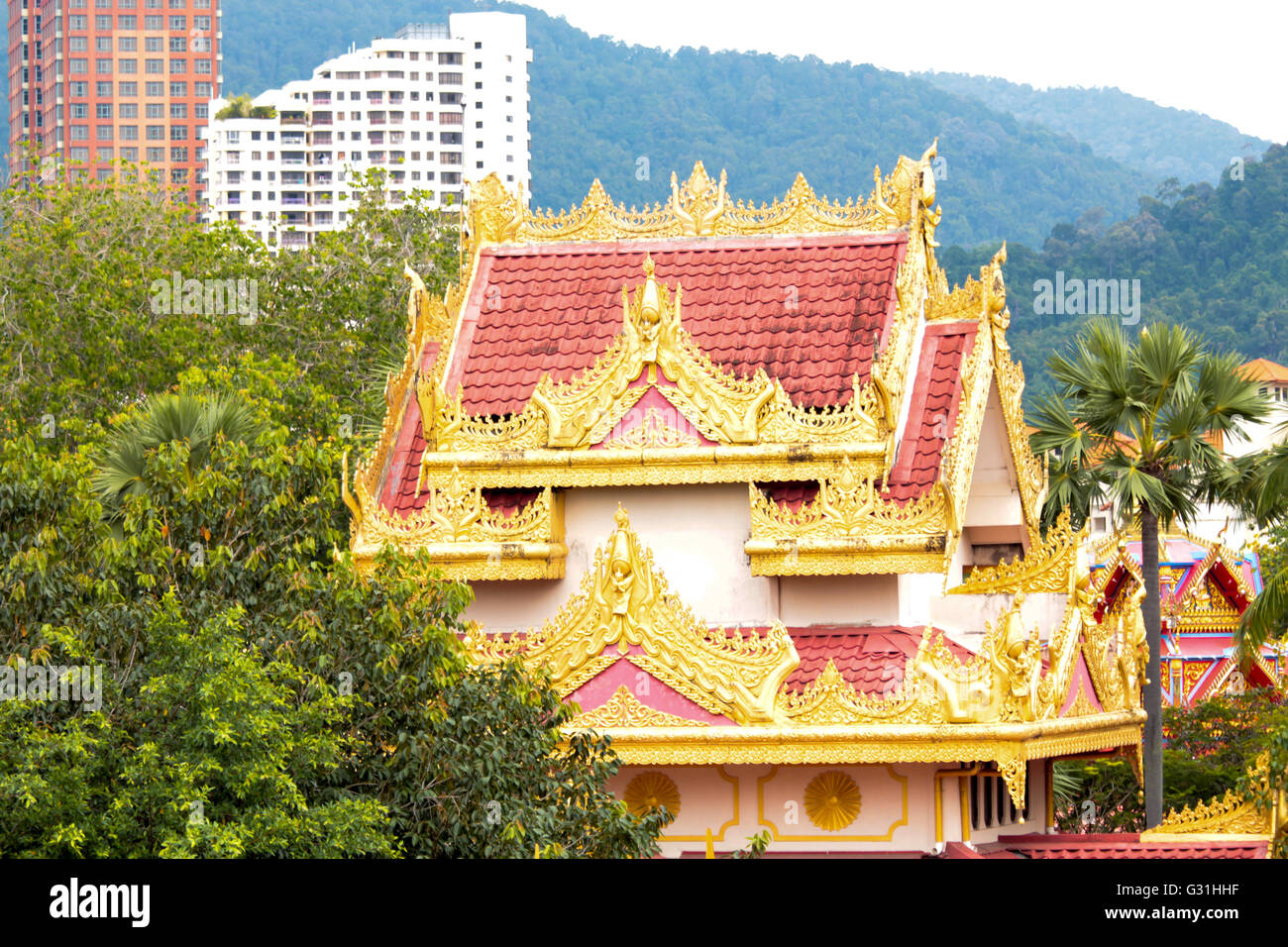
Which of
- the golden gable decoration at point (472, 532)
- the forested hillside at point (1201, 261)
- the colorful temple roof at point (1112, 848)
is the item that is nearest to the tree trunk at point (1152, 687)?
the colorful temple roof at point (1112, 848)

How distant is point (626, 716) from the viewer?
20.2m

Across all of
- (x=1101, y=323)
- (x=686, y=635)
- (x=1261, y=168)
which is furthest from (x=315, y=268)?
(x=1261, y=168)

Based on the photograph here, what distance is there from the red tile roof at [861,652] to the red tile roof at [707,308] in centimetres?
239

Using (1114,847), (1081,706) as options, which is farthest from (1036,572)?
(1114,847)

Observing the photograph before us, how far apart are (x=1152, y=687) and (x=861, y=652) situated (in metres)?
11.7

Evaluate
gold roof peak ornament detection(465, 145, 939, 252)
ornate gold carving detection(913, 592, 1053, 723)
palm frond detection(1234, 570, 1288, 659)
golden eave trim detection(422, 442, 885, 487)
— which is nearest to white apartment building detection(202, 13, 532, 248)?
gold roof peak ornament detection(465, 145, 939, 252)

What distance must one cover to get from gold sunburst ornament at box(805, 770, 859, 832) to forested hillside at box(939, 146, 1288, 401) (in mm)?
103432

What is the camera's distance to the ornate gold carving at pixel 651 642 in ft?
65.5

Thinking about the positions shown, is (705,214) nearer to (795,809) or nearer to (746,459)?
(746,459)

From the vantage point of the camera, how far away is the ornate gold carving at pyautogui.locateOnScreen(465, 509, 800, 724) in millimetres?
19969
